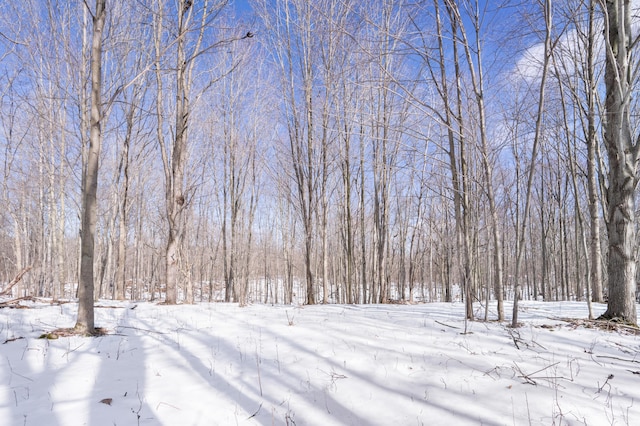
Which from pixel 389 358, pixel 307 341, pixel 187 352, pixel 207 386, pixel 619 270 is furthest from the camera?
pixel 619 270

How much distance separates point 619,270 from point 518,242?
7.19 feet

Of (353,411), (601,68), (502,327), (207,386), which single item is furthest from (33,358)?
(601,68)

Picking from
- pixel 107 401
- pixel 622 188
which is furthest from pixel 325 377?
pixel 622 188

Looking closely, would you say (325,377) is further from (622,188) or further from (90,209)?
(622,188)

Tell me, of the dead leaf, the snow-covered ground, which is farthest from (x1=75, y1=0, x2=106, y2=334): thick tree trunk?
the dead leaf

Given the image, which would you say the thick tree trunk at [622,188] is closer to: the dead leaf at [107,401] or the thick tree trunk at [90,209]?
the dead leaf at [107,401]

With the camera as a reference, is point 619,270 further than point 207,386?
Yes

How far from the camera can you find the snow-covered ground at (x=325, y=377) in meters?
2.23

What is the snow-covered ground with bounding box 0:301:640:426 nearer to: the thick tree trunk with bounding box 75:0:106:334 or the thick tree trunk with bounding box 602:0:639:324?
the thick tree trunk with bounding box 75:0:106:334

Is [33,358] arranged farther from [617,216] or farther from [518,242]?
[617,216]

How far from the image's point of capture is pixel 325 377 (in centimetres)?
286

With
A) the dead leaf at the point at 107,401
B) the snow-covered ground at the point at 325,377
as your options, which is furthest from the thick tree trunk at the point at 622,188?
the dead leaf at the point at 107,401

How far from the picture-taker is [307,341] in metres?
3.80

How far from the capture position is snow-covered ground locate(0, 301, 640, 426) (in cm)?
223
